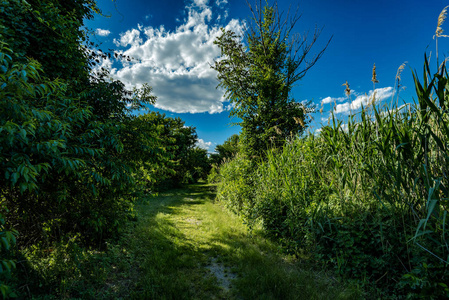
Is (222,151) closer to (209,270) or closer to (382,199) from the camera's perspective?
(209,270)

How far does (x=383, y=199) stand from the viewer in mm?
2551

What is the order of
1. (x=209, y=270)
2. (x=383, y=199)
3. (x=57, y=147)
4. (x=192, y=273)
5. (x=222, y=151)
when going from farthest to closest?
(x=222, y=151) → (x=209, y=270) → (x=192, y=273) → (x=383, y=199) → (x=57, y=147)

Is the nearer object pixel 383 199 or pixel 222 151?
pixel 383 199

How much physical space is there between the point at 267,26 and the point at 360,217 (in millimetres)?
7671

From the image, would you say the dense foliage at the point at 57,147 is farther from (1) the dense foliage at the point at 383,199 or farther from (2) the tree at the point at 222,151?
(2) the tree at the point at 222,151

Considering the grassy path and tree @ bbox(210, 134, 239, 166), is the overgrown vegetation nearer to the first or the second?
the grassy path

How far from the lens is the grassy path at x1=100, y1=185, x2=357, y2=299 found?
256 centimetres

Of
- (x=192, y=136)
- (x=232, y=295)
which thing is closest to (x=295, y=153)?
(x=232, y=295)

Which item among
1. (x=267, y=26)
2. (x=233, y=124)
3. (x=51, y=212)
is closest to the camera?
(x=51, y=212)

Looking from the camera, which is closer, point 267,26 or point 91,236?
point 91,236

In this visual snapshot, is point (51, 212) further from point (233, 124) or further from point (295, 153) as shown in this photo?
point (233, 124)

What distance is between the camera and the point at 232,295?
267 centimetres

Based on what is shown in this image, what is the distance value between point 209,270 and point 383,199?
3225 mm

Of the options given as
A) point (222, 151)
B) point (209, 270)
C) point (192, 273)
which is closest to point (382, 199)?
point (209, 270)
